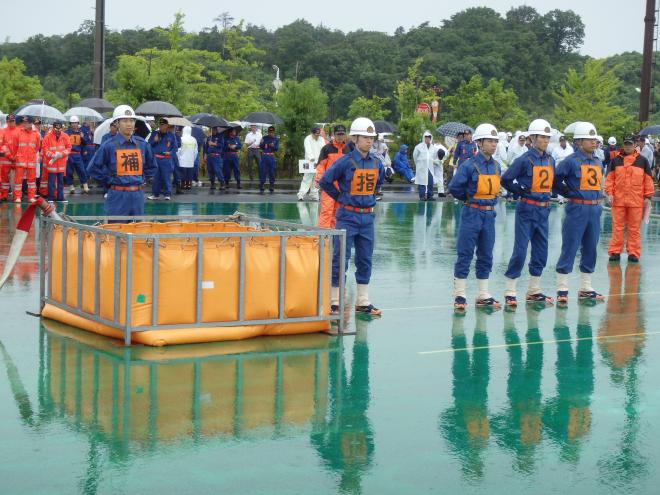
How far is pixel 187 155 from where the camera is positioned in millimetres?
29547

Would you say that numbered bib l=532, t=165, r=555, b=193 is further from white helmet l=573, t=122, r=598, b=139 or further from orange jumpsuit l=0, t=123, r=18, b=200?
orange jumpsuit l=0, t=123, r=18, b=200

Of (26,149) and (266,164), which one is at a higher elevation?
(26,149)

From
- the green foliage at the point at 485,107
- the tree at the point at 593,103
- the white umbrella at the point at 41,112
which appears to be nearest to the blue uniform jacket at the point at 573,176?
the white umbrella at the point at 41,112

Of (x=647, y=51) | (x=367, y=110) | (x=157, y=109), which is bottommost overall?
(x=157, y=109)

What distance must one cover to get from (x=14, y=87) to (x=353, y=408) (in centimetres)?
4475

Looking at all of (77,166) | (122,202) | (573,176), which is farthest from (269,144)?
(573,176)

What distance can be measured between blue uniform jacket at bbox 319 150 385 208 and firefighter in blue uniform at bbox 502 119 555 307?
1908mm

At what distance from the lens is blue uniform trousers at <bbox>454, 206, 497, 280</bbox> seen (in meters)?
12.3

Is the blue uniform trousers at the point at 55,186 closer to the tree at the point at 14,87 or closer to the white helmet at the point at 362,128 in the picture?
the white helmet at the point at 362,128

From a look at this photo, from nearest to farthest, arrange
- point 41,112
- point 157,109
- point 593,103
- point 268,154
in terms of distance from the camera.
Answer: point 41,112 → point 157,109 → point 268,154 → point 593,103

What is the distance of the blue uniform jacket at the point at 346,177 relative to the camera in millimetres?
11484

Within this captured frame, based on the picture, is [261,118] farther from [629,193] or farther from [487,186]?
[487,186]

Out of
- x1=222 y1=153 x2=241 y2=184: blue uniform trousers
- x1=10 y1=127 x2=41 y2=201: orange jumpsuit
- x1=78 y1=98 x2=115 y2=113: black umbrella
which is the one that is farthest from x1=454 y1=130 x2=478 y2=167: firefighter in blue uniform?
x1=10 y1=127 x2=41 y2=201: orange jumpsuit

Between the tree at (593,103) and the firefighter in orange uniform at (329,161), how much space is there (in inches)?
1420
